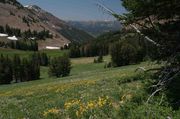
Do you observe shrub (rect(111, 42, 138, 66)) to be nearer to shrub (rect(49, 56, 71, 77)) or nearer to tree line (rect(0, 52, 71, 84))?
shrub (rect(49, 56, 71, 77))

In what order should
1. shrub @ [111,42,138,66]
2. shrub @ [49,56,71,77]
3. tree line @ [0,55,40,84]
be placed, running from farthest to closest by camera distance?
1. tree line @ [0,55,40,84]
2. shrub @ [49,56,71,77]
3. shrub @ [111,42,138,66]

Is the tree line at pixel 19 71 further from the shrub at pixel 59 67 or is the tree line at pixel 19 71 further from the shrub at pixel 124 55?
the shrub at pixel 124 55

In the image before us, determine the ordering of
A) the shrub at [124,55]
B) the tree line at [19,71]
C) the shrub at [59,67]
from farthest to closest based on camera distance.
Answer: the tree line at [19,71] < the shrub at [59,67] < the shrub at [124,55]

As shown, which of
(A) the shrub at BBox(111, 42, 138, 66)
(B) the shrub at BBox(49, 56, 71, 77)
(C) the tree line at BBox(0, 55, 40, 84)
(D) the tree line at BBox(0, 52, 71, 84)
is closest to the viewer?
(A) the shrub at BBox(111, 42, 138, 66)

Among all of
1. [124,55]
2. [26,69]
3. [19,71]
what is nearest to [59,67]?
[26,69]

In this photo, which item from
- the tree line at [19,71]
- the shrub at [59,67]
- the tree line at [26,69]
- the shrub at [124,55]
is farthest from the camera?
the tree line at [19,71]

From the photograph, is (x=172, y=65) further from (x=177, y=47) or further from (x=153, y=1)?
(x=153, y=1)

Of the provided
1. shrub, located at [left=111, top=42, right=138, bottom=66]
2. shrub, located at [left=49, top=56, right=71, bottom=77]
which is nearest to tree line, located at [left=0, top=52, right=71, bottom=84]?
shrub, located at [left=49, top=56, right=71, bottom=77]

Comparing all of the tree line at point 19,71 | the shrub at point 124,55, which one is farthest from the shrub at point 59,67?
the shrub at point 124,55

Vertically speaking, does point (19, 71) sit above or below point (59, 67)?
below

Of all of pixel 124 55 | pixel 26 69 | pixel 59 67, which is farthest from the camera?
pixel 26 69

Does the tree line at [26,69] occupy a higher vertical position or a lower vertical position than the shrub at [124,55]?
lower

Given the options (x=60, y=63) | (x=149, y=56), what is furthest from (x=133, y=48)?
(x=149, y=56)

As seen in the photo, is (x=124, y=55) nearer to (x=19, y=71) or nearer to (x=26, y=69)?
(x=26, y=69)
